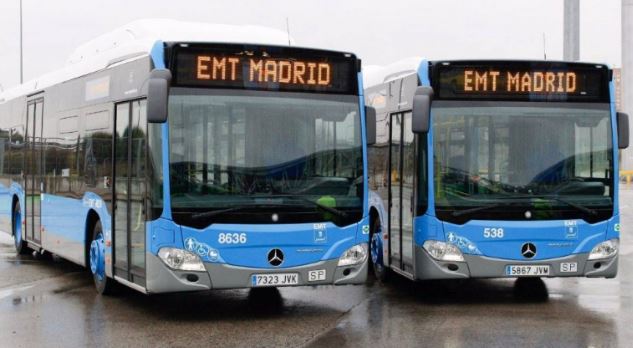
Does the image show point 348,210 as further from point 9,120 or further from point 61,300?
point 9,120

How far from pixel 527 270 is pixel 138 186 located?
4.27 m

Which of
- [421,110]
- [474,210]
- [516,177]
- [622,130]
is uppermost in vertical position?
[421,110]

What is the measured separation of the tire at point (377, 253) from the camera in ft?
46.1

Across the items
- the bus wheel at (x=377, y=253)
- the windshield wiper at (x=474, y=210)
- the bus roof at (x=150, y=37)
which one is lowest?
the bus wheel at (x=377, y=253)

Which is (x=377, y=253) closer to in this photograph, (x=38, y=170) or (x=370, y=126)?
(x=370, y=126)

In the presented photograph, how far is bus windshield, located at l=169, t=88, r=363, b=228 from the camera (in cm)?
1035

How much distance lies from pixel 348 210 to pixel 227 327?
172 cm

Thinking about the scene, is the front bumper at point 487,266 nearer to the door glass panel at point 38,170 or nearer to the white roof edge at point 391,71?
the white roof edge at point 391,71

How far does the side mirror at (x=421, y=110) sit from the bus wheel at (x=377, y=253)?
9.24 ft

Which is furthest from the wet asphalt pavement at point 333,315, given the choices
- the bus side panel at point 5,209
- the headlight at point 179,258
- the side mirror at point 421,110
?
the bus side panel at point 5,209

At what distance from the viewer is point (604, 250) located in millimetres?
12047

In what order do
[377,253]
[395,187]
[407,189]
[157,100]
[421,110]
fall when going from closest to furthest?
[157,100], [421,110], [407,189], [395,187], [377,253]

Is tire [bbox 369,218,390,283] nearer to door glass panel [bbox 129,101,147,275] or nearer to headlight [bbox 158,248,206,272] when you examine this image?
door glass panel [bbox 129,101,147,275]

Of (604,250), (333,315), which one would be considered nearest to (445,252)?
(333,315)
